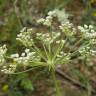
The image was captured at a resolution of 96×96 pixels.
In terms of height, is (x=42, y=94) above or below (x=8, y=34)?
below

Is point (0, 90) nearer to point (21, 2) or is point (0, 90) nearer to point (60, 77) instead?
point (60, 77)

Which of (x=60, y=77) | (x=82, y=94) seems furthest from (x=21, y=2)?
(x=82, y=94)

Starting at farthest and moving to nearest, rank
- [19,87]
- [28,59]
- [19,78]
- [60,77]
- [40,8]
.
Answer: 1. [40,8]
2. [60,77]
3. [19,87]
4. [19,78]
5. [28,59]

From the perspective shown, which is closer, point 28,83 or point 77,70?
point 28,83

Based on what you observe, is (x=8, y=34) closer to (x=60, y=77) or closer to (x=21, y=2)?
(x=21, y=2)

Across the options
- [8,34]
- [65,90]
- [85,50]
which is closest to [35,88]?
[65,90]

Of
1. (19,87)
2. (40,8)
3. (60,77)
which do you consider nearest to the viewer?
(19,87)

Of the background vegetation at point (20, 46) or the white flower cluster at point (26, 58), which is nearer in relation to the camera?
the white flower cluster at point (26, 58)

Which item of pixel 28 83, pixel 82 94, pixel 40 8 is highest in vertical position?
pixel 40 8

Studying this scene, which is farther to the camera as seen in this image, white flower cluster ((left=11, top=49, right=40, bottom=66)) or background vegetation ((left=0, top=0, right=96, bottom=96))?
background vegetation ((left=0, top=0, right=96, bottom=96))

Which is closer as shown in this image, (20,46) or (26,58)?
(26,58)
